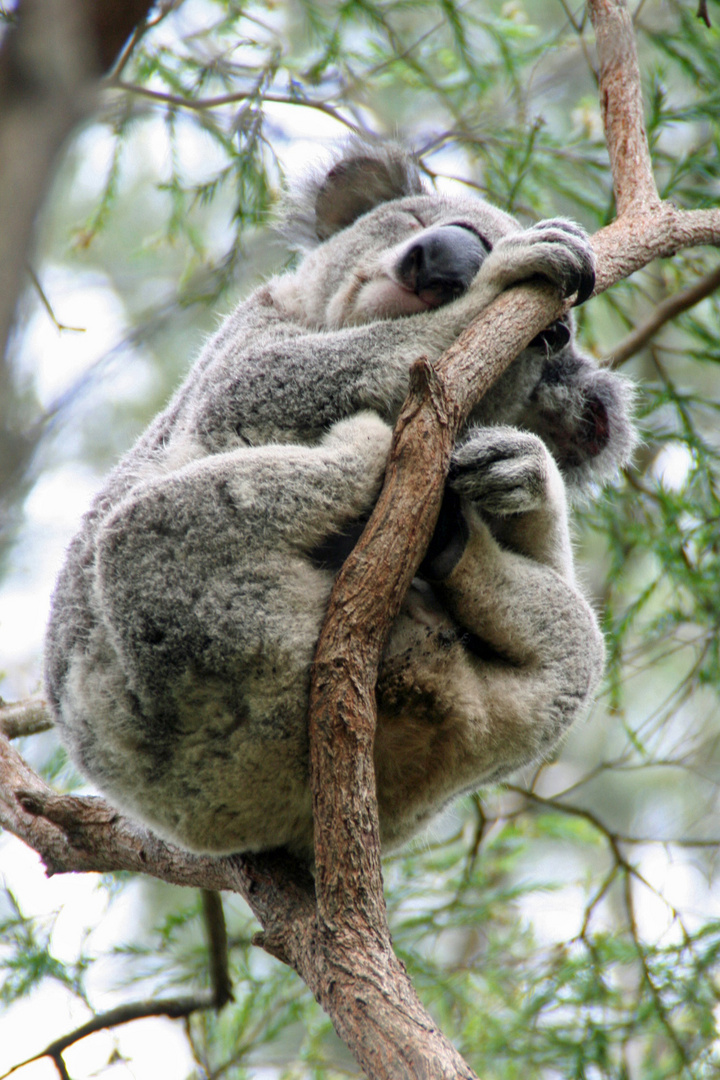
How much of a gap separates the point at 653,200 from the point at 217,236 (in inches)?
136

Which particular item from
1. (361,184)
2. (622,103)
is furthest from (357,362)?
(622,103)

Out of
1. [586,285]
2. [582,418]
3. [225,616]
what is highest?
[586,285]

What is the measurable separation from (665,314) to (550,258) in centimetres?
189

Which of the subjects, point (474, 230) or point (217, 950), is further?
point (217, 950)

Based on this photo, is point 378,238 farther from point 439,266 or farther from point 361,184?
point 439,266

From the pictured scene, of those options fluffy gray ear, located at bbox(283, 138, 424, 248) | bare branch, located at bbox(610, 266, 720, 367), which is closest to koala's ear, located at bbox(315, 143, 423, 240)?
fluffy gray ear, located at bbox(283, 138, 424, 248)

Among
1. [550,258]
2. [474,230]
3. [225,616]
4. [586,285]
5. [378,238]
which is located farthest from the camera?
[378,238]

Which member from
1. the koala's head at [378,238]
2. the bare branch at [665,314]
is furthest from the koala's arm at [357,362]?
the bare branch at [665,314]

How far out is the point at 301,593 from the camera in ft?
6.43

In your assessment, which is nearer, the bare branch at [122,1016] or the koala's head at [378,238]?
the koala's head at [378,238]

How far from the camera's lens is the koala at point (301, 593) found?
1.96 meters

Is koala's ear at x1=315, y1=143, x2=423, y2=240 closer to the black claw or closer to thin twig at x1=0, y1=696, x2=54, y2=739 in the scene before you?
the black claw

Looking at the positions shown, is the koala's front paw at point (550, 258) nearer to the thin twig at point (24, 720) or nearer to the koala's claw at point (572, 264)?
the koala's claw at point (572, 264)

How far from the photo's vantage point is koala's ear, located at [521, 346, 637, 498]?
8.95 ft
